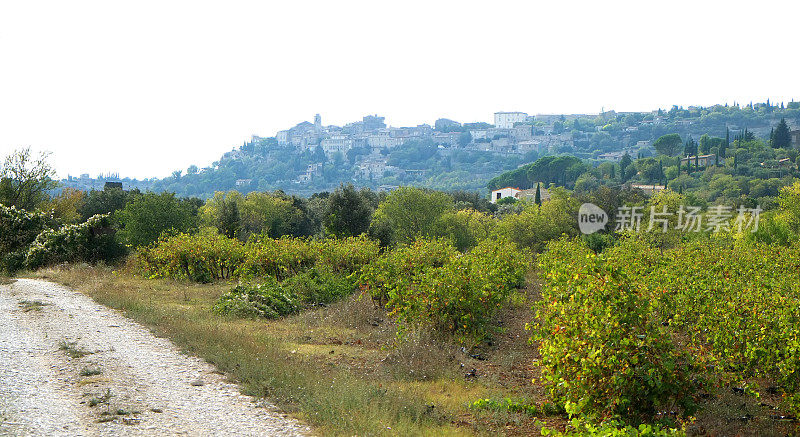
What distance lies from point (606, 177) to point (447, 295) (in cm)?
11095

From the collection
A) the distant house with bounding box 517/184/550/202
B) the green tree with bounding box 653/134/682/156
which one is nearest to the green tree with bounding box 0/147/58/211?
the distant house with bounding box 517/184/550/202

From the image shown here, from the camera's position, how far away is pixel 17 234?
21656 mm

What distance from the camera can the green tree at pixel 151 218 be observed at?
96.3 feet

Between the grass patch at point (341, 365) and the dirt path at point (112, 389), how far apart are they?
349 millimetres

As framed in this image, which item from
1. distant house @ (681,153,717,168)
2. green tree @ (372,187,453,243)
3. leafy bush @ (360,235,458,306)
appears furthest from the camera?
distant house @ (681,153,717,168)

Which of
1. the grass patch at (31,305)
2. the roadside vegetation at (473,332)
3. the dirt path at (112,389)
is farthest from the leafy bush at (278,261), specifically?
the dirt path at (112,389)

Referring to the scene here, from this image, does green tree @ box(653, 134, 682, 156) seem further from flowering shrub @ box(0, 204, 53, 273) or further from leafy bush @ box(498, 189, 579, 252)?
flowering shrub @ box(0, 204, 53, 273)

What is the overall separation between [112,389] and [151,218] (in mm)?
25414

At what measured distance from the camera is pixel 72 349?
26.9 ft

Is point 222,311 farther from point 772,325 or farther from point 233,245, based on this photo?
point 772,325

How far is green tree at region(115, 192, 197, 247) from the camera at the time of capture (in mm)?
29344

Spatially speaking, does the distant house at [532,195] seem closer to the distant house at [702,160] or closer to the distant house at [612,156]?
the distant house at [702,160]

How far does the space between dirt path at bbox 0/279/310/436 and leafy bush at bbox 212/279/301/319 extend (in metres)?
2.28

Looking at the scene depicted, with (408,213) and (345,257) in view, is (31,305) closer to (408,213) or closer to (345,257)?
(345,257)
